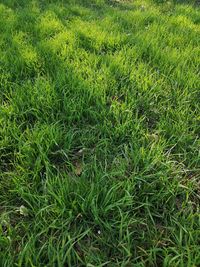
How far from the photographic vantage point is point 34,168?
196 centimetres

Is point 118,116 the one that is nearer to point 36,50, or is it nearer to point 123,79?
point 123,79

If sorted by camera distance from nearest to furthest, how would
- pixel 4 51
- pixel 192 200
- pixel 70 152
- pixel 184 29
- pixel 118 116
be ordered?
pixel 192 200 → pixel 70 152 → pixel 118 116 → pixel 4 51 → pixel 184 29

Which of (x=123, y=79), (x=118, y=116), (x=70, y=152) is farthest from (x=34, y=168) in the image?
(x=123, y=79)

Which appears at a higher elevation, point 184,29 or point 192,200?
point 184,29

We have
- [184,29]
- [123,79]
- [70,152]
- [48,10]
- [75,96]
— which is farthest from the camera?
[48,10]

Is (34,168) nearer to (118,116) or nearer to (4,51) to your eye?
(118,116)

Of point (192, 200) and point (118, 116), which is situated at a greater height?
point (118, 116)

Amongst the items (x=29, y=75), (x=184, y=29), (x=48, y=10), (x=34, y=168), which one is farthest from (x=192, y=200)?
(x=48, y=10)

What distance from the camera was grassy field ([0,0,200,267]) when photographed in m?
1.62

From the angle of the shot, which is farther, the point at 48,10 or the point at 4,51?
the point at 48,10

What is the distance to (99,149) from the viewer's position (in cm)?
217

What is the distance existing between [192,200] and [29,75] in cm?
205

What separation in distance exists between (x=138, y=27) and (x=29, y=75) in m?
2.00

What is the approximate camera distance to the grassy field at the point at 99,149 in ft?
5.30
